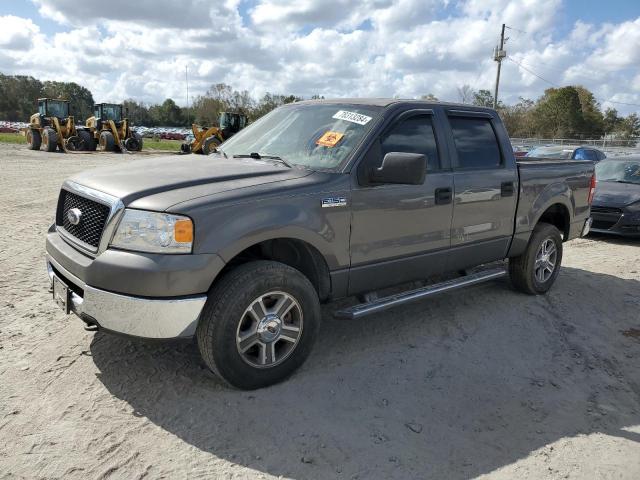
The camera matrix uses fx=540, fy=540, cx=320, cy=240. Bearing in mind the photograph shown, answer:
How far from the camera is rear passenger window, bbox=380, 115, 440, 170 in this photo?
4.16 m

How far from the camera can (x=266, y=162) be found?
161 inches

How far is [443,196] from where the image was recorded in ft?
14.6

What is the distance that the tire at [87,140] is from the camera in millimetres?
27594

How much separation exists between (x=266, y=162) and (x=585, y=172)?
401cm

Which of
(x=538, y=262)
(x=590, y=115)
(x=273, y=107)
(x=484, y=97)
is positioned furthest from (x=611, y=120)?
(x=538, y=262)

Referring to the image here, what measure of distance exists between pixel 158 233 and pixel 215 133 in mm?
25143

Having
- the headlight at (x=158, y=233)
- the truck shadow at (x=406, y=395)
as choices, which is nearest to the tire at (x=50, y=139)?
the truck shadow at (x=406, y=395)

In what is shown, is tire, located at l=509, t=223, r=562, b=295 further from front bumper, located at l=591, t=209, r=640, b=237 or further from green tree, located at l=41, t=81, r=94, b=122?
green tree, located at l=41, t=81, r=94, b=122

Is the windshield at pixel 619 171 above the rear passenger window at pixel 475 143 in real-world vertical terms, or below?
below

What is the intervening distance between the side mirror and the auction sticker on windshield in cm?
54

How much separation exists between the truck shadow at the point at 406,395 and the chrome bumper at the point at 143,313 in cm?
51

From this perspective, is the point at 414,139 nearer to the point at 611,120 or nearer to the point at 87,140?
the point at 87,140

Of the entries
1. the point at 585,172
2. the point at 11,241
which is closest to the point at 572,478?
the point at 585,172

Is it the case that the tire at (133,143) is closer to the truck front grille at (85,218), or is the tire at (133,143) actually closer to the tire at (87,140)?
the tire at (87,140)
